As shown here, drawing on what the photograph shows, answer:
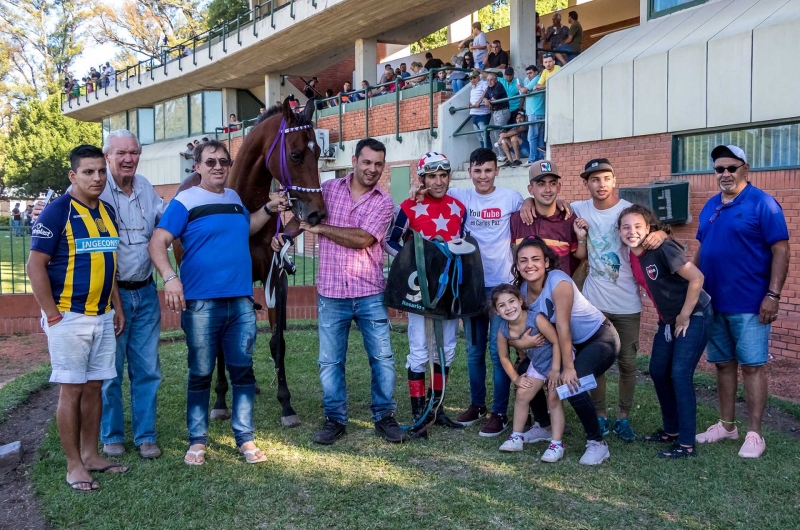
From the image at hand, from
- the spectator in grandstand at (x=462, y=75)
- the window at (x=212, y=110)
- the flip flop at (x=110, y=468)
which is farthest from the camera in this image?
the window at (x=212, y=110)

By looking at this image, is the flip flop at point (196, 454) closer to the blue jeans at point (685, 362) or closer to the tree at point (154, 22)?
the blue jeans at point (685, 362)

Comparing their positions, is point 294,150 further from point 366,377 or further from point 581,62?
point 581,62

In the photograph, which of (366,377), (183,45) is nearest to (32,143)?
(183,45)

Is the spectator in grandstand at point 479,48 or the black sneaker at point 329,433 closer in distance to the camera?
the black sneaker at point 329,433

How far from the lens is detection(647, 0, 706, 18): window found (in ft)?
33.1

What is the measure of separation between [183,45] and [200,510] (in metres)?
31.6

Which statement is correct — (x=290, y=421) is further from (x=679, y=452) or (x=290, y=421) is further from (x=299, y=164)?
(x=679, y=452)

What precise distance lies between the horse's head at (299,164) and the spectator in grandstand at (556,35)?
36.4 ft

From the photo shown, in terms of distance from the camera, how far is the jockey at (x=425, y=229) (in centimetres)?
509

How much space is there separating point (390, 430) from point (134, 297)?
2.03 metres

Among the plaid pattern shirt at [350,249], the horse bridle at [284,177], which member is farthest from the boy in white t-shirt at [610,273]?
the horse bridle at [284,177]

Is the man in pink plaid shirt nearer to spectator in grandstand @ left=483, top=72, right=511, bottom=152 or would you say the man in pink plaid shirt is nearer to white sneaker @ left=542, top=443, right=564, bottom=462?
white sneaker @ left=542, top=443, right=564, bottom=462

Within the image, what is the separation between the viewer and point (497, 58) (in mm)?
15289

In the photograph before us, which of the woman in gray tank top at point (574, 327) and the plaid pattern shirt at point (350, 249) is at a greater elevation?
the plaid pattern shirt at point (350, 249)
